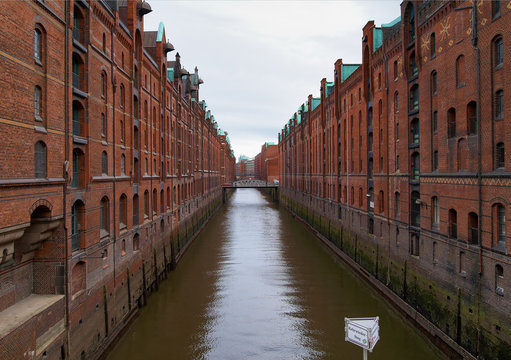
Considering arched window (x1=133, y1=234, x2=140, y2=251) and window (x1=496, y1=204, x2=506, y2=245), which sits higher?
window (x1=496, y1=204, x2=506, y2=245)

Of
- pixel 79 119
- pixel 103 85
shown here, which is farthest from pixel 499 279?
pixel 103 85

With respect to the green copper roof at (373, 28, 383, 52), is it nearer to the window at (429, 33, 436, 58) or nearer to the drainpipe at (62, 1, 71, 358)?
the window at (429, 33, 436, 58)

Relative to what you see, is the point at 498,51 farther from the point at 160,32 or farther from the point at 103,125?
the point at 160,32

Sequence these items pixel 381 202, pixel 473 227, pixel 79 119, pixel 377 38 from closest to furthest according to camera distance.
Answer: pixel 473 227
pixel 79 119
pixel 381 202
pixel 377 38

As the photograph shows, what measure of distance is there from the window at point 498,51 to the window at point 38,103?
13.5 m

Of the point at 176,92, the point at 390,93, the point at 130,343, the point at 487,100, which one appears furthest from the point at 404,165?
the point at 176,92

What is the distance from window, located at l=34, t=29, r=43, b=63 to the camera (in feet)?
31.7

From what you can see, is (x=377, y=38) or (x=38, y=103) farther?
(x=377, y=38)

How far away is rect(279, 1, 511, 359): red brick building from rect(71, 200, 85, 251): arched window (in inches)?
516

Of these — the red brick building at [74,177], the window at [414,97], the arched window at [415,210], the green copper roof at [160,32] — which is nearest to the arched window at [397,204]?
the arched window at [415,210]

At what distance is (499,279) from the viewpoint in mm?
10945

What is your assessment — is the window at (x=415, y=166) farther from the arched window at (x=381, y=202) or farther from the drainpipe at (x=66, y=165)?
the drainpipe at (x=66, y=165)

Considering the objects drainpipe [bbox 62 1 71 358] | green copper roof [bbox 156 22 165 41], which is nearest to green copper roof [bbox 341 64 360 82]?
green copper roof [bbox 156 22 165 41]

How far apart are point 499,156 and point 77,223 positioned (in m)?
13.8
